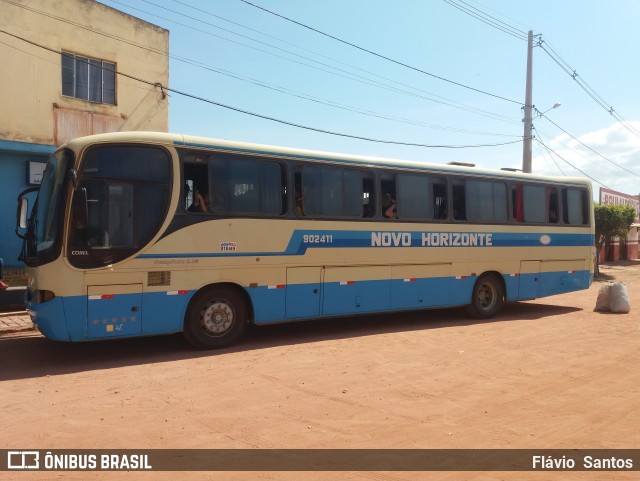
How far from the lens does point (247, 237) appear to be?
9.31m

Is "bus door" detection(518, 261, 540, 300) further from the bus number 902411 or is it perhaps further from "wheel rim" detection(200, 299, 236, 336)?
"wheel rim" detection(200, 299, 236, 336)

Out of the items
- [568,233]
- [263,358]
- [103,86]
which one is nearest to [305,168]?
[263,358]

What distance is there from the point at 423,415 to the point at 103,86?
51.4 ft

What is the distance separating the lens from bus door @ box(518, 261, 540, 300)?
13.5m

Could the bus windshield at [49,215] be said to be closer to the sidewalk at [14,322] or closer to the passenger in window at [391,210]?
the sidewalk at [14,322]

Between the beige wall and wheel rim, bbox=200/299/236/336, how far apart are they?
10267 mm

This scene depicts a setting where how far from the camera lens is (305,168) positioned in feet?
33.1

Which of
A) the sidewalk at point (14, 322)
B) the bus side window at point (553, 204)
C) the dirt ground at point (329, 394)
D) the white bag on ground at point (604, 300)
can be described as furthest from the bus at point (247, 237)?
the sidewalk at point (14, 322)

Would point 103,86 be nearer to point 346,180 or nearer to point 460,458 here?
point 346,180

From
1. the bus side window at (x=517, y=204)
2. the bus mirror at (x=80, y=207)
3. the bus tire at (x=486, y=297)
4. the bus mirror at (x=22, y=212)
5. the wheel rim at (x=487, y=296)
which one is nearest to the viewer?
the bus mirror at (x=80, y=207)

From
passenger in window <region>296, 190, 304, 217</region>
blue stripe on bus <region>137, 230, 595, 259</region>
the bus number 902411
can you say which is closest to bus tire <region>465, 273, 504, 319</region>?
blue stripe on bus <region>137, 230, 595, 259</region>

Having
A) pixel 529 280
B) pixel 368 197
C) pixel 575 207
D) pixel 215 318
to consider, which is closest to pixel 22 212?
pixel 215 318

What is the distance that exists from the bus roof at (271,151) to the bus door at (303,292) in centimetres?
200

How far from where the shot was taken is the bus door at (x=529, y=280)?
13516 mm
